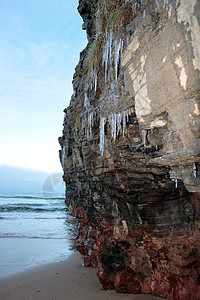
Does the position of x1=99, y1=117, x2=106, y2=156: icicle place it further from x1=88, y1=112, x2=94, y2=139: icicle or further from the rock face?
x1=88, y1=112, x2=94, y2=139: icicle

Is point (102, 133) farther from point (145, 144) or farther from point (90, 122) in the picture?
point (145, 144)

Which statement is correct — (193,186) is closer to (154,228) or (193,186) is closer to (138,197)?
(138,197)

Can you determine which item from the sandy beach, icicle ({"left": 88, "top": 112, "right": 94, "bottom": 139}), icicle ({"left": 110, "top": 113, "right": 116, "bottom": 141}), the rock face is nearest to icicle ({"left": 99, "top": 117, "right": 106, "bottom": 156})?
the rock face

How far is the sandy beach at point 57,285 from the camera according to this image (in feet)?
21.6

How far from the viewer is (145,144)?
480cm

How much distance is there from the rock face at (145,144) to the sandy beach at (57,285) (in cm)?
47

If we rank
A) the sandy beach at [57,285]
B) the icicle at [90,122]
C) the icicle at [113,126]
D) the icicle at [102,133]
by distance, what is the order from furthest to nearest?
the icicle at [90,122] → the sandy beach at [57,285] → the icicle at [102,133] → the icicle at [113,126]

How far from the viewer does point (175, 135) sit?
3.92 metres

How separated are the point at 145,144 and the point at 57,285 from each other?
251 inches

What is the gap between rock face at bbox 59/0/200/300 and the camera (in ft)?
11.9

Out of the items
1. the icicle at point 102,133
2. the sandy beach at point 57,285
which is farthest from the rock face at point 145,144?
the sandy beach at point 57,285

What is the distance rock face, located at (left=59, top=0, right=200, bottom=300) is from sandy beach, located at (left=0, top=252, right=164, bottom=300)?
1.55 feet

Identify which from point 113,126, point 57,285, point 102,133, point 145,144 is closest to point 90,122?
point 102,133

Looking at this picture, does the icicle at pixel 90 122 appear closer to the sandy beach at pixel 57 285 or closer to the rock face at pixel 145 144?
the rock face at pixel 145 144
